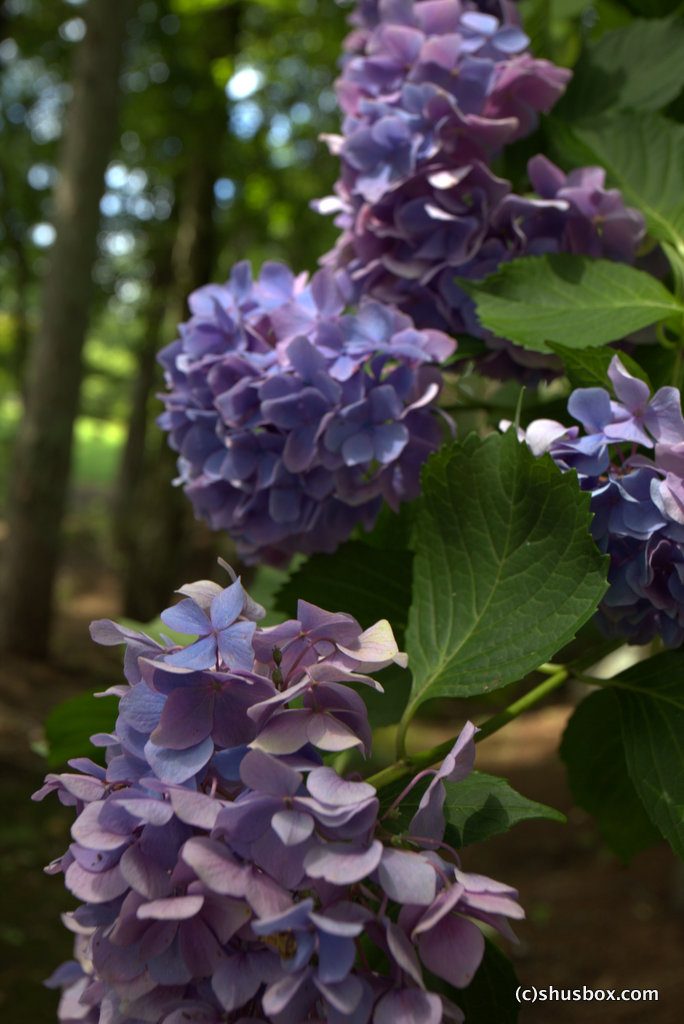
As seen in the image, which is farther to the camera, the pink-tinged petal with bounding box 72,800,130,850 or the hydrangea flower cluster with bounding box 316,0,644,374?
the hydrangea flower cluster with bounding box 316,0,644,374

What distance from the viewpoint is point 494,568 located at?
25.4 inches

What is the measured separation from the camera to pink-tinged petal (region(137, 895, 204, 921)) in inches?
16.9

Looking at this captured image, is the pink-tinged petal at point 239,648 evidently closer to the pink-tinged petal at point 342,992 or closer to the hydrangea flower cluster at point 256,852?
the hydrangea flower cluster at point 256,852

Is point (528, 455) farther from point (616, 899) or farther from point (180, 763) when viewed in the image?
point (616, 899)

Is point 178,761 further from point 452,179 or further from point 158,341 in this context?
point 158,341

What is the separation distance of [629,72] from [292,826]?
0.76 m

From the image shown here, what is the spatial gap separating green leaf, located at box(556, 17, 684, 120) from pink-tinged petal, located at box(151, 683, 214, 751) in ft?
2.14

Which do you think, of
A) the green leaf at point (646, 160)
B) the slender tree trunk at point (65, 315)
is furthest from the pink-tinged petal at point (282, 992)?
the slender tree trunk at point (65, 315)

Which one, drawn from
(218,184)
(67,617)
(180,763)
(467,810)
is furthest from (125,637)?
(67,617)

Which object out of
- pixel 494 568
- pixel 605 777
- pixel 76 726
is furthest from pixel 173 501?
pixel 494 568

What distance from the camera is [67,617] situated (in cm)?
906

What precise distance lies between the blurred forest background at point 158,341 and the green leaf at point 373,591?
1.30 feet

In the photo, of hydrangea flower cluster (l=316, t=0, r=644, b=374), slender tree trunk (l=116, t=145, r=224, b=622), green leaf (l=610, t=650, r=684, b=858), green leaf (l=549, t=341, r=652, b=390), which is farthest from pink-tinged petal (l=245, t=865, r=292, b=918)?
slender tree trunk (l=116, t=145, r=224, b=622)

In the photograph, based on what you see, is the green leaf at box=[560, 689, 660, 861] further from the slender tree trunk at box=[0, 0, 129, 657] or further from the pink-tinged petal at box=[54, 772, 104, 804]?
the slender tree trunk at box=[0, 0, 129, 657]
